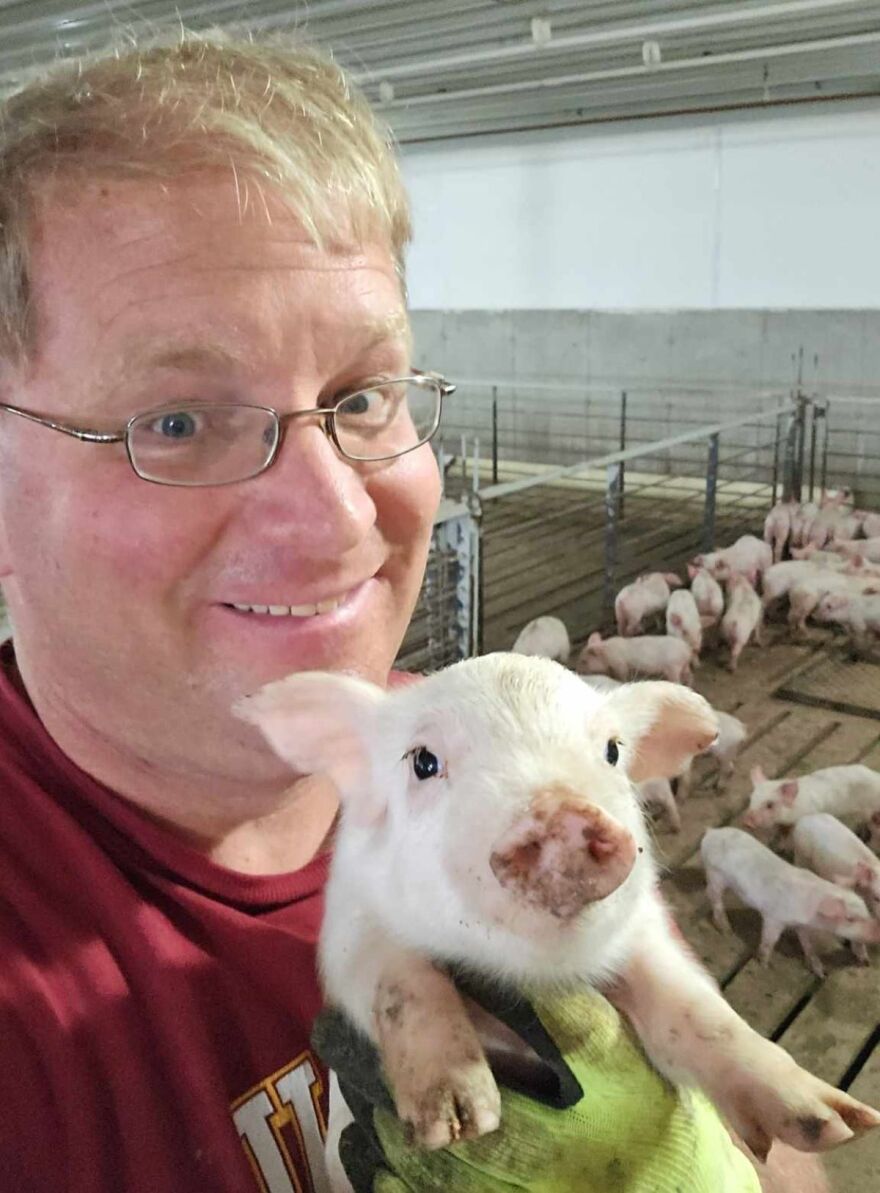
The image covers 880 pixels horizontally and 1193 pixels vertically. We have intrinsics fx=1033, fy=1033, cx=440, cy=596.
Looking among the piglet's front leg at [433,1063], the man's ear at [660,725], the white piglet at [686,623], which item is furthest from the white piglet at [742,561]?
the piglet's front leg at [433,1063]

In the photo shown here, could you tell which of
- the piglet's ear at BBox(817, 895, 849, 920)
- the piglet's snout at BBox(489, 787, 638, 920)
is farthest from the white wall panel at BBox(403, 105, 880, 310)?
the piglet's snout at BBox(489, 787, 638, 920)

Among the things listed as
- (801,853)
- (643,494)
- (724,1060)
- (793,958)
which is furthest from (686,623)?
(724,1060)

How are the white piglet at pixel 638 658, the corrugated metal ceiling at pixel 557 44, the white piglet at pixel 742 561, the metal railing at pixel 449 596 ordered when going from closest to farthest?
the metal railing at pixel 449 596, the white piglet at pixel 638 658, the corrugated metal ceiling at pixel 557 44, the white piglet at pixel 742 561

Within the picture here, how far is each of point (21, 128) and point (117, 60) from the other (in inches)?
5.1

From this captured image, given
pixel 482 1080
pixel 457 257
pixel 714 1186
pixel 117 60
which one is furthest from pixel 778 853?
pixel 457 257

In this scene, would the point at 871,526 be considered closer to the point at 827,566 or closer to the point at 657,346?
the point at 827,566

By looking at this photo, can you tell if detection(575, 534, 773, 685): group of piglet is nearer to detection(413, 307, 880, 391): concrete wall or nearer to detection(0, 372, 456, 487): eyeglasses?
detection(413, 307, 880, 391): concrete wall

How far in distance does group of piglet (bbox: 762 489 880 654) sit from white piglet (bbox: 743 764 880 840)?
1.56 m

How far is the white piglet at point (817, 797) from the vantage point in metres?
2.91

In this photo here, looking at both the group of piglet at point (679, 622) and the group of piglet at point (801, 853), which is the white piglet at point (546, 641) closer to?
the group of piglet at point (679, 622)

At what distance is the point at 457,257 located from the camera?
26.5ft

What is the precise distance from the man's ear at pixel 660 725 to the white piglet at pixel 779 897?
1.60 m

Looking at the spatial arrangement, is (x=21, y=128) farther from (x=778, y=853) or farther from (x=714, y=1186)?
(x=778, y=853)

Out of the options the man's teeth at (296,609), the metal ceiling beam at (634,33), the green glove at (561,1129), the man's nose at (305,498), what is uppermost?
the metal ceiling beam at (634,33)
